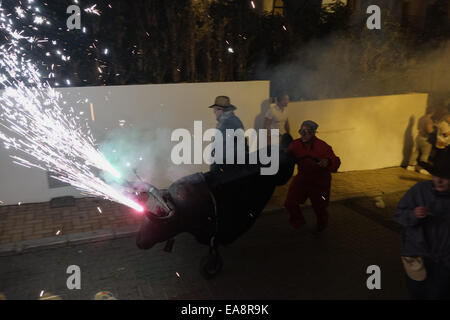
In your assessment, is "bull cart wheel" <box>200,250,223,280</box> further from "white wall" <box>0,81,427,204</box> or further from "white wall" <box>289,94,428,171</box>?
"white wall" <box>289,94,428,171</box>

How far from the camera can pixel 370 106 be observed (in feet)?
31.9

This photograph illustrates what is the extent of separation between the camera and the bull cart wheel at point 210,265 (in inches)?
190

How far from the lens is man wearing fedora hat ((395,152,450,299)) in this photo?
352 cm

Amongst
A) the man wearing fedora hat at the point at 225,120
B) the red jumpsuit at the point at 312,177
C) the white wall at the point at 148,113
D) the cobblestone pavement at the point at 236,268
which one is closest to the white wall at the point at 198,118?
the white wall at the point at 148,113

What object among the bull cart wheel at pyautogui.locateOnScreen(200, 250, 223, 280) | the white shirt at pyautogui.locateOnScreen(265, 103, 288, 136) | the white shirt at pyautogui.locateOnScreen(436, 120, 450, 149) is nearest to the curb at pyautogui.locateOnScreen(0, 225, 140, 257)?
the bull cart wheel at pyautogui.locateOnScreen(200, 250, 223, 280)

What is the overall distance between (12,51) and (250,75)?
18.0 ft

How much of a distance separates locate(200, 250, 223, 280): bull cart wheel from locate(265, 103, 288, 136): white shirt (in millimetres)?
4289

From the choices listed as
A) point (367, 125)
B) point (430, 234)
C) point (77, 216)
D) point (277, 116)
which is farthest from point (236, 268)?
point (367, 125)

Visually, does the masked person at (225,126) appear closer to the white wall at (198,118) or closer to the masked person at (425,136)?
the white wall at (198,118)

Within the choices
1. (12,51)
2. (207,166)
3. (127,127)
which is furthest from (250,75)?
(12,51)

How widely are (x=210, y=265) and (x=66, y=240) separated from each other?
2.41 metres

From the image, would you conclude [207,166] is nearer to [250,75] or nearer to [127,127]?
[127,127]

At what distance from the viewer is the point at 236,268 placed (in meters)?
5.15

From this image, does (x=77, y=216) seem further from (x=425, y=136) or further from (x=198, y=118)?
(x=425, y=136)
